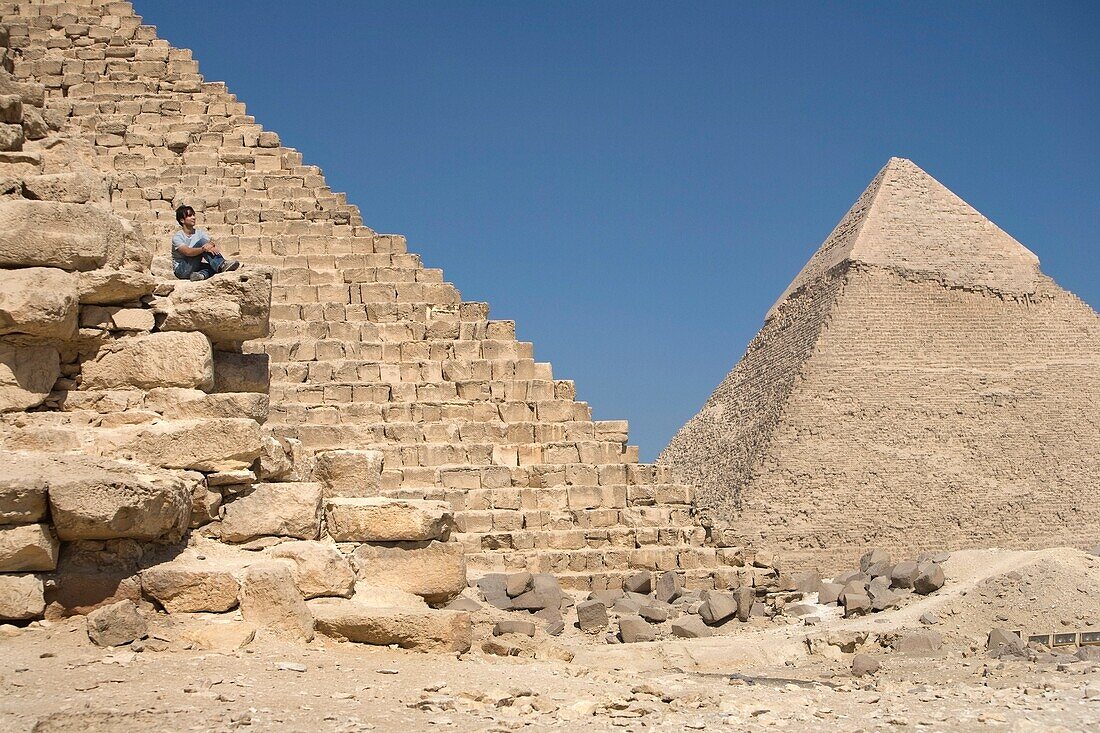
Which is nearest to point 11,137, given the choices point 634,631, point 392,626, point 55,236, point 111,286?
point 55,236

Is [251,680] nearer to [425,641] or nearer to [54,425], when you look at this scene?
[425,641]

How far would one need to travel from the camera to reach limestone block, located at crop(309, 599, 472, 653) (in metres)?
5.41

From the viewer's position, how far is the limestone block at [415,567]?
5.88 metres

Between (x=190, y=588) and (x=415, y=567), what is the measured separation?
1.08m

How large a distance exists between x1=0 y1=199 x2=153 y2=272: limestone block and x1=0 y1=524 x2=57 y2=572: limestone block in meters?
1.13

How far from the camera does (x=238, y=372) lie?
237 inches

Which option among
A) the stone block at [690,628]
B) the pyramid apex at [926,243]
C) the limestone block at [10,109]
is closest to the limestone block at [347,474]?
the limestone block at [10,109]

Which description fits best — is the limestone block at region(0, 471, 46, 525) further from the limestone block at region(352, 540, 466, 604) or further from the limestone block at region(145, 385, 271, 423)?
the limestone block at region(352, 540, 466, 604)

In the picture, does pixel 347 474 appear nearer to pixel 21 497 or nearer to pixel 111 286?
pixel 111 286

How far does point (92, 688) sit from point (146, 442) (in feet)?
3.86

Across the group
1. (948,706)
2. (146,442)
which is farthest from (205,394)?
(948,706)

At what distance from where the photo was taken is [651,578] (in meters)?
11.2

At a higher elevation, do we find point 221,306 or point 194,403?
point 221,306

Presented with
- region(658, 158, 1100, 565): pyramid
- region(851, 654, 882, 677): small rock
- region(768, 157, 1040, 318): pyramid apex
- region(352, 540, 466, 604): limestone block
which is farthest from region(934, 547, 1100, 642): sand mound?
region(768, 157, 1040, 318): pyramid apex
